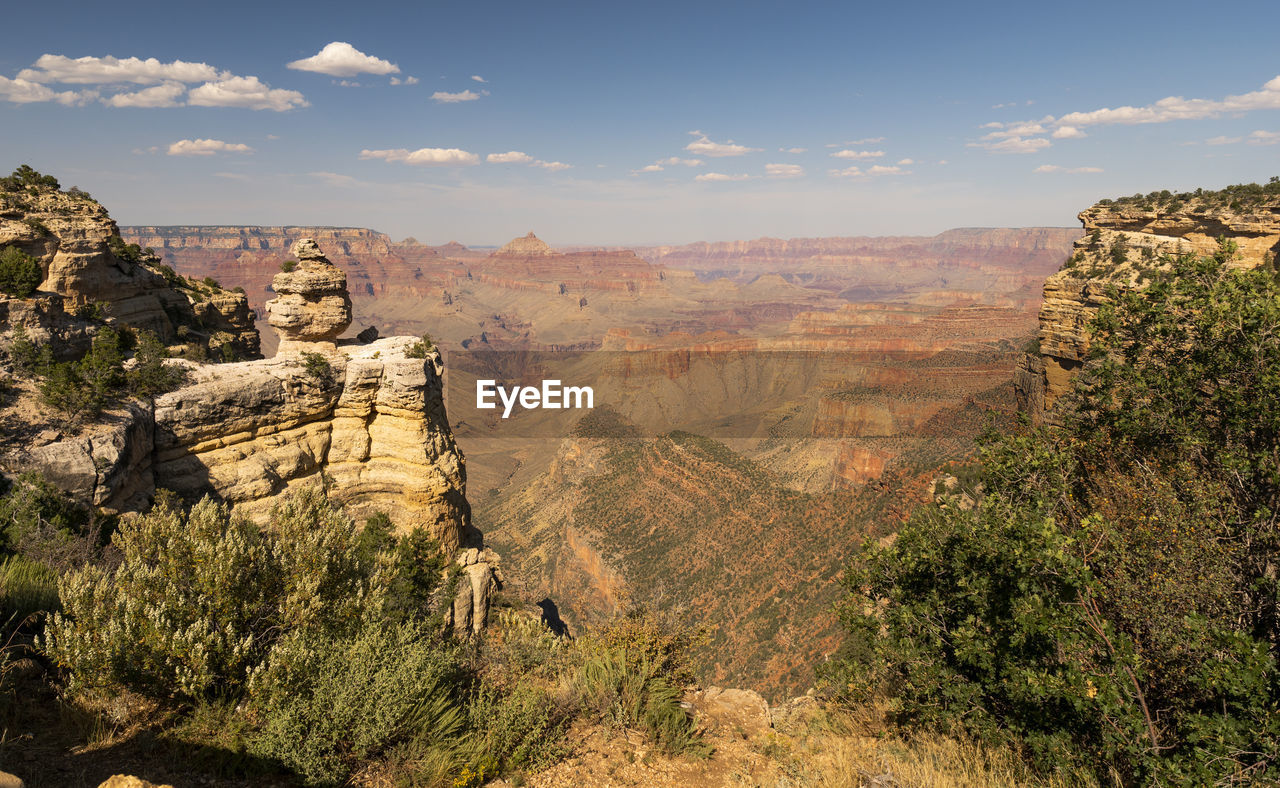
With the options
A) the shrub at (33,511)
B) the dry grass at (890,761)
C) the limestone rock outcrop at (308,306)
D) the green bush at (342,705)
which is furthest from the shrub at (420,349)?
the dry grass at (890,761)

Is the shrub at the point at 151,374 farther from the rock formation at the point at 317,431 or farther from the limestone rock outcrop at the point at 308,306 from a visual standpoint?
the limestone rock outcrop at the point at 308,306

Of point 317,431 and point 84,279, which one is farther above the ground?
point 84,279

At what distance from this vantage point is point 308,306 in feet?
58.0

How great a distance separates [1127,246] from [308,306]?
42772mm

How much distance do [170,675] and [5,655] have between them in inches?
61.2

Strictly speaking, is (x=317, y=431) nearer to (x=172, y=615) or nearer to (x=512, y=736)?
(x=172, y=615)

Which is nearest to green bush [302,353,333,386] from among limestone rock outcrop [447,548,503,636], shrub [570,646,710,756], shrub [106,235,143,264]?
limestone rock outcrop [447,548,503,636]

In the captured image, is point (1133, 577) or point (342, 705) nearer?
point (342, 705)

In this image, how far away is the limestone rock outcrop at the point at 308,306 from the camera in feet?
57.2

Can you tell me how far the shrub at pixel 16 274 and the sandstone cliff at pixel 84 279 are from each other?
0.48m

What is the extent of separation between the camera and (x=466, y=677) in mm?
9461

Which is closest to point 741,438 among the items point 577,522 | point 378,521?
point 577,522

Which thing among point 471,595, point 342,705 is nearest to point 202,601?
point 342,705

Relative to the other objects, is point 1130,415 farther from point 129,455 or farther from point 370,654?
point 129,455
